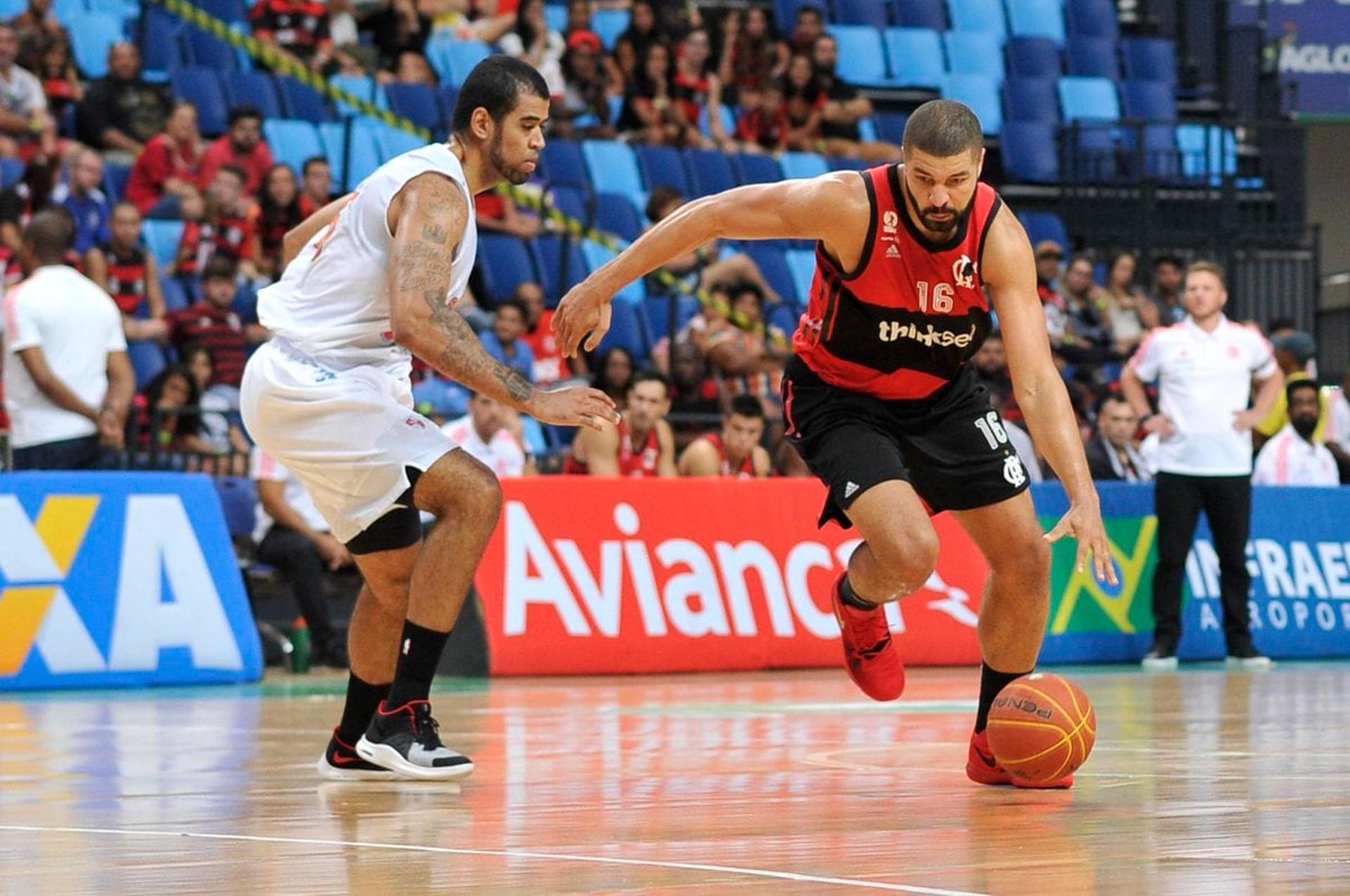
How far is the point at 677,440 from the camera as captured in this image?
15.3 meters

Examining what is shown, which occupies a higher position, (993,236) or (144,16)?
(144,16)

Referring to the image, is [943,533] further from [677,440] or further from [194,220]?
[194,220]

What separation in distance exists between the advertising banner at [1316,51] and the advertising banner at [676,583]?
12111mm

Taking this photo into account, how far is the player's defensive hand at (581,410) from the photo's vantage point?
5.68 metres

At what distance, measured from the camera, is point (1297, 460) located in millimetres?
16406

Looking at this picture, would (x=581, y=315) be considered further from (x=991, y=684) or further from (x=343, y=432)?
(x=991, y=684)

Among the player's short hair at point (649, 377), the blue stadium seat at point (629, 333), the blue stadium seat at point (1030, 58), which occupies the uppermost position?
the blue stadium seat at point (1030, 58)

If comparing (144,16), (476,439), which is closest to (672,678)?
(476,439)

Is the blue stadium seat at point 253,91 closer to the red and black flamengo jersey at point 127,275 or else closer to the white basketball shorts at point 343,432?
the red and black flamengo jersey at point 127,275

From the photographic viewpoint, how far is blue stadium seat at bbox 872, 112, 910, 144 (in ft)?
71.2

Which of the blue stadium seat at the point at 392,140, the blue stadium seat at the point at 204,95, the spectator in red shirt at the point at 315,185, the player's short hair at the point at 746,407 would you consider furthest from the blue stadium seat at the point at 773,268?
the player's short hair at the point at 746,407

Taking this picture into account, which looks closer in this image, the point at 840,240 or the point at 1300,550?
the point at 840,240

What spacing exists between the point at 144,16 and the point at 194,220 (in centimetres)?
318

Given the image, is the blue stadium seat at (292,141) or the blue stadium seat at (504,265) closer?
the blue stadium seat at (504,265)
